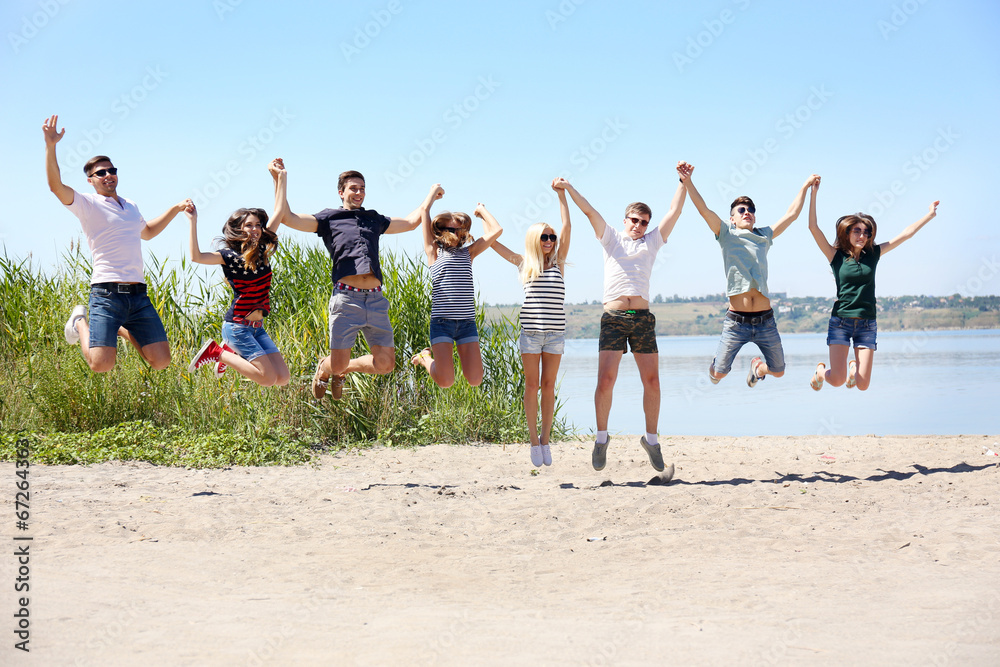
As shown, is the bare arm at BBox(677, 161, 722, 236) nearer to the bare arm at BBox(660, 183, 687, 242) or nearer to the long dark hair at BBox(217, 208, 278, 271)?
the bare arm at BBox(660, 183, 687, 242)

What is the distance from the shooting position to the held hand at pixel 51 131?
224 inches

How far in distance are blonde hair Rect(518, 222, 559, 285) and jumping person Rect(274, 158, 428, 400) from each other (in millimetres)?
1052

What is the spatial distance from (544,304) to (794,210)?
8.23 feet

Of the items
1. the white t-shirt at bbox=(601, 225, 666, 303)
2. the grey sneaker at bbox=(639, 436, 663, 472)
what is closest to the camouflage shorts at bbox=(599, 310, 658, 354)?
the white t-shirt at bbox=(601, 225, 666, 303)

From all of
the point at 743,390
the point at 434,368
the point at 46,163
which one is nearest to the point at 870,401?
the point at 743,390

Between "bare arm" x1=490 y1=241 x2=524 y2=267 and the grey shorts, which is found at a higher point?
"bare arm" x1=490 y1=241 x2=524 y2=267

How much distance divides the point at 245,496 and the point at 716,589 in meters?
4.10

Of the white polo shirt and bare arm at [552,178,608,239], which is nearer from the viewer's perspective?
the white polo shirt

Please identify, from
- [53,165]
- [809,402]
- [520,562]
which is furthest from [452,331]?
[809,402]

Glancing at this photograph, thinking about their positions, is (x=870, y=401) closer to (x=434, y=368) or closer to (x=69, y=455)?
(x=434, y=368)

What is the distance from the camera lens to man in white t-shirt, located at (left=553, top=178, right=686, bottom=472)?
6.58 meters

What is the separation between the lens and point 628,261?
21.6 feet

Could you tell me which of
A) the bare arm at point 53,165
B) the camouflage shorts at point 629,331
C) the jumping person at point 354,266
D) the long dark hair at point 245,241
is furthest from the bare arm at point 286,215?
the camouflage shorts at point 629,331

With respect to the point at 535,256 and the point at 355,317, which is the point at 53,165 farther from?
the point at 535,256
